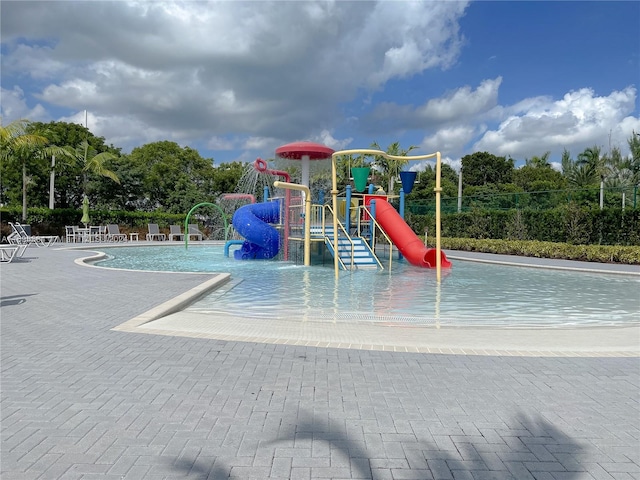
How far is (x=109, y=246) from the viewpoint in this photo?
23078mm

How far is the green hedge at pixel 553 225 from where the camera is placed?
737 inches

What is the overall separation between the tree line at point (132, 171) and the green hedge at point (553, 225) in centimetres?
693

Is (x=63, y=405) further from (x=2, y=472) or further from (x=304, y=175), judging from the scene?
(x=304, y=175)

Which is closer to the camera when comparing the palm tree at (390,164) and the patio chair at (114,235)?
the patio chair at (114,235)

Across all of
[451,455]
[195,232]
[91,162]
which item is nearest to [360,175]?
[451,455]

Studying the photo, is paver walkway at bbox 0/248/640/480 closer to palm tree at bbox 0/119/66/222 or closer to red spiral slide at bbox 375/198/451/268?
red spiral slide at bbox 375/198/451/268

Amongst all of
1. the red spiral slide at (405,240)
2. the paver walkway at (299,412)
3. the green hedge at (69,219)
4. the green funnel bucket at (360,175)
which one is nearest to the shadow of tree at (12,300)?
the paver walkway at (299,412)

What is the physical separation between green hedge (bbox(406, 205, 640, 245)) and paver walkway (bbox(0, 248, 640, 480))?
16611 mm

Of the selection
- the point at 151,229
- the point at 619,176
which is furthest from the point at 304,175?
the point at 619,176

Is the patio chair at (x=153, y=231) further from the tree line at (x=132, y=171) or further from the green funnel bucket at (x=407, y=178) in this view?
the green funnel bucket at (x=407, y=178)

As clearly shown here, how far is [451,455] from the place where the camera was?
278 centimetres

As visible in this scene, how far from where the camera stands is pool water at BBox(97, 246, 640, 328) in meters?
7.59

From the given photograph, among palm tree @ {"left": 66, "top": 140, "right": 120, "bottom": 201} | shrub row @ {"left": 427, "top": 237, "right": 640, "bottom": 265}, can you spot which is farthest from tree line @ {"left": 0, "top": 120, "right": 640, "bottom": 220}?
shrub row @ {"left": 427, "top": 237, "right": 640, "bottom": 265}

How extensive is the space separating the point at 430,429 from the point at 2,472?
251cm
